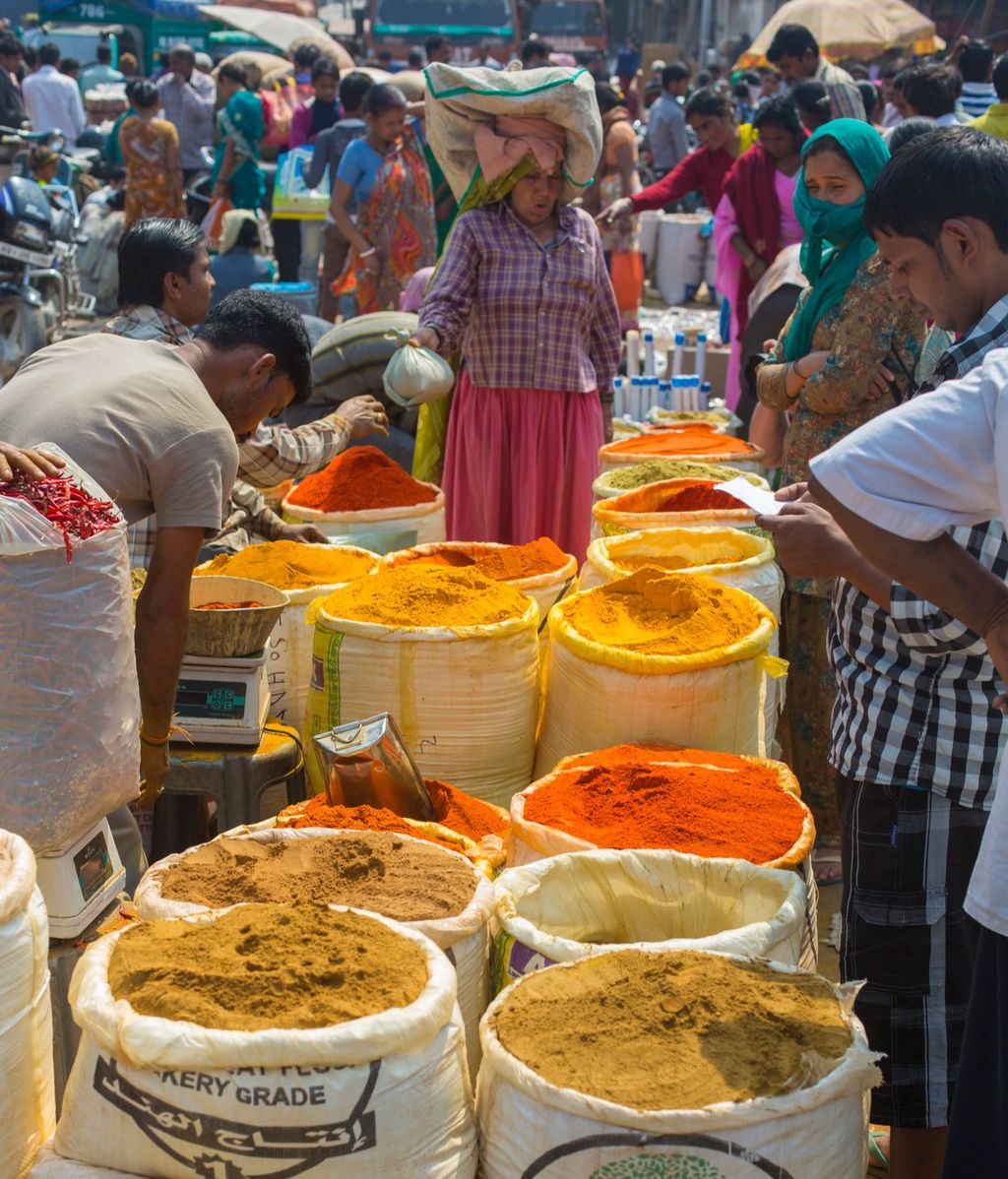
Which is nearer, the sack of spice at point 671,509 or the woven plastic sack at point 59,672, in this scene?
the woven plastic sack at point 59,672

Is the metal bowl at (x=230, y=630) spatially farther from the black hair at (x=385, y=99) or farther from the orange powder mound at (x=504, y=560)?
the black hair at (x=385, y=99)

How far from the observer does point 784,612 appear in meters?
3.29

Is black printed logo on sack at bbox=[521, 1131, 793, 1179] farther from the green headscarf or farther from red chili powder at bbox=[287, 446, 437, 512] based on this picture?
red chili powder at bbox=[287, 446, 437, 512]

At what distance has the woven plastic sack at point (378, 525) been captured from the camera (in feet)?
11.8

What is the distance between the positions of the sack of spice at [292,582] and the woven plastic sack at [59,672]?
0.91 m

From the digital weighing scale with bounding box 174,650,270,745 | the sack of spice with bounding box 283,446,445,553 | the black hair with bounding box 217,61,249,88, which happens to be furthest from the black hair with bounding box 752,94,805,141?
the black hair with bounding box 217,61,249,88

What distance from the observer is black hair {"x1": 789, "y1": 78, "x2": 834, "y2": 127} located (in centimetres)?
571

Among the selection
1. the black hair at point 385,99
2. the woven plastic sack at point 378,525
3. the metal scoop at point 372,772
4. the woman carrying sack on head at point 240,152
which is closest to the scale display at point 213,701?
the metal scoop at point 372,772

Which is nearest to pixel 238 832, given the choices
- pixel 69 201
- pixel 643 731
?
pixel 643 731

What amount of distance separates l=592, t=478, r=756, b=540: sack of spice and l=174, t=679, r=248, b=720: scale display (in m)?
1.01

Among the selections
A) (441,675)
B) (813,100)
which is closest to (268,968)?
(441,675)

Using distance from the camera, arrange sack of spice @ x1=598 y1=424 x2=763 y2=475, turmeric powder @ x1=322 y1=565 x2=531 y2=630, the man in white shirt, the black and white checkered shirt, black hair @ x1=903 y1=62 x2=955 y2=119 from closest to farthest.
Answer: the black and white checkered shirt < turmeric powder @ x1=322 y1=565 x2=531 y2=630 < sack of spice @ x1=598 y1=424 x2=763 y2=475 < black hair @ x1=903 y1=62 x2=955 y2=119 < the man in white shirt

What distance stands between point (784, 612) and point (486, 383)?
122 centimetres

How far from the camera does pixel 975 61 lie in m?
7.62
